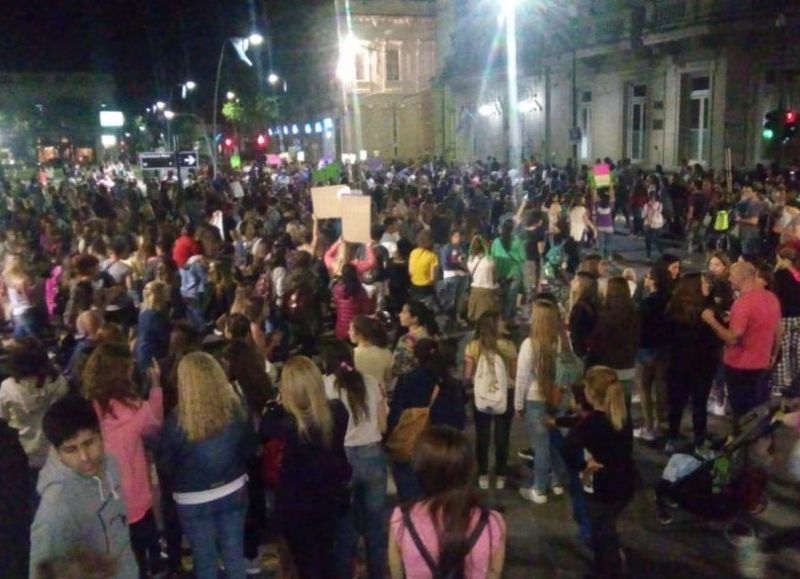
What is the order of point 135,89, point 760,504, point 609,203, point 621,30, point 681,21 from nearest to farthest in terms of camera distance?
point 760,504 < point 609,203 < point 681,21 < point 621,30 < point 135,89

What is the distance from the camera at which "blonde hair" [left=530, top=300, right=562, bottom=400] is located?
5.92m

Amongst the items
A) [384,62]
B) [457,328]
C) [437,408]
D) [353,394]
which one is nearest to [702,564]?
[437,408]

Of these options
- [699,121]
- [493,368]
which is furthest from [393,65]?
[493,368]

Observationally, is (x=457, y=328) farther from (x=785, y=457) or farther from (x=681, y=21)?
(x=681, y=21)

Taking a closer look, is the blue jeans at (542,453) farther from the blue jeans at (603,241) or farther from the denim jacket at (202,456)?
→ the blue jeans at (603,241)

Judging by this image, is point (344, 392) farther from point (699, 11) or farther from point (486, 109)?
point (486, 109)

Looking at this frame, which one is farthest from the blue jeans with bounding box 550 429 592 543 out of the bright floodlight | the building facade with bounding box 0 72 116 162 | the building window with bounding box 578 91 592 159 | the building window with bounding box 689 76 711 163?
the building facade with bounding box 0 72 116 162

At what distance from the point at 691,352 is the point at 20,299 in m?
7.28

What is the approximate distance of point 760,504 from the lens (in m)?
5.94

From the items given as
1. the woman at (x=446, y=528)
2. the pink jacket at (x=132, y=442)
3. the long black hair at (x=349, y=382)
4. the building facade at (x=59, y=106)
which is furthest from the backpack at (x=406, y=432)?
the building facade at (x=59, y=106)

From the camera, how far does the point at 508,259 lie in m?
11.0

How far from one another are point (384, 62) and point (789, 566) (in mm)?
51381

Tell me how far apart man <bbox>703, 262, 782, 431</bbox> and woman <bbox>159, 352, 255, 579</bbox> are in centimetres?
412

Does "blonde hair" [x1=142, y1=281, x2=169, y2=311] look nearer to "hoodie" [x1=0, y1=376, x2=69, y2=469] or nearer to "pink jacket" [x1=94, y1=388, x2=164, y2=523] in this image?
"hoodie" [x1=0, y1=376, x2=69, y2=469]
